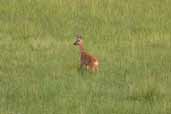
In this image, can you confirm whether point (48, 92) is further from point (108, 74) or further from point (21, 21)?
point (21, 21)

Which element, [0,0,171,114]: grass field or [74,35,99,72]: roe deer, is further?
[74,35,99,72]: roe deer

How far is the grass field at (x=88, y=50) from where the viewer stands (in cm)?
1148

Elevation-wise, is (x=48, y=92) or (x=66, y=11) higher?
(x=66, y=11)

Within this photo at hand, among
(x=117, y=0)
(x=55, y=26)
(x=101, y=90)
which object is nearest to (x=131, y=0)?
(x=117, y=0)

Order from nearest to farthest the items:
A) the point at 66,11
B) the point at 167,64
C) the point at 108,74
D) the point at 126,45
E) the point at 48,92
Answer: the point at 48,92 → the point at 108,74 → the point at 167,64 → the point at 126,45 → the point at 66,11

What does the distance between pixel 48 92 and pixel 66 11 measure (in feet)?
28.9

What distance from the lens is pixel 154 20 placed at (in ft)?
67.4

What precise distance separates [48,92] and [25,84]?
746 millimetres

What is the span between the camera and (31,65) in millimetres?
14297

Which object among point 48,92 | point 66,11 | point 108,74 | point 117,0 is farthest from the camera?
point 117,0

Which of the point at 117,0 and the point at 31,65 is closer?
the point at 31,65

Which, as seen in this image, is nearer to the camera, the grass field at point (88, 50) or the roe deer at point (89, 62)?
the grass field at point (88, 50)

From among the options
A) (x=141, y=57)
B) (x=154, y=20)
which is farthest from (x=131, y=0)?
(x=141, y=57)

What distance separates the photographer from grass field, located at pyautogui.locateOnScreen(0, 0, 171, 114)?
37.7ft
